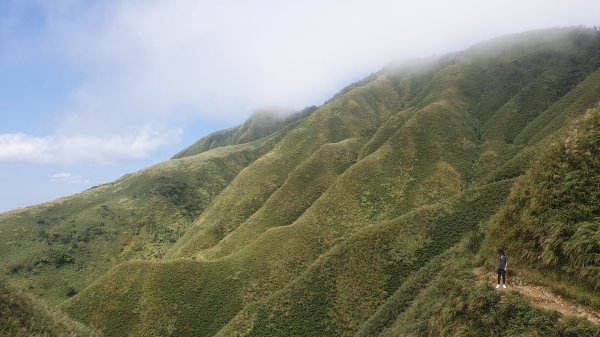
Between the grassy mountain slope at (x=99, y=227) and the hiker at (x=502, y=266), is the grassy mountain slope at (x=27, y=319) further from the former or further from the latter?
the grassy mountain slope at (x=99, y=227)

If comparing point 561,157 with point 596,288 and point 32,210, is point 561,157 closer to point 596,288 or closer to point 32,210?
point 596,288

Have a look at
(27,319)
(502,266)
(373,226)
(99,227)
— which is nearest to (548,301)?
(502,266)

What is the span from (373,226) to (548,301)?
47.8 meters

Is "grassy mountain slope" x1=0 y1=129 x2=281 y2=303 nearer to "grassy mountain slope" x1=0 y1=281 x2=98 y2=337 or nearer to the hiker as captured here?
"grassy mountain slope" x1=0 y1=281 x2=98 y2=337

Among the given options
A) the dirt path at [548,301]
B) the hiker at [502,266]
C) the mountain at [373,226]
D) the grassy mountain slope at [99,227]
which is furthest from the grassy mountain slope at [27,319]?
the grassy mountain slope at [99,227]

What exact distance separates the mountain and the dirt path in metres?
0.30

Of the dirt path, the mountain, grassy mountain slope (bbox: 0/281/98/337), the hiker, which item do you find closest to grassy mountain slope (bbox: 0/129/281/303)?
the mountain

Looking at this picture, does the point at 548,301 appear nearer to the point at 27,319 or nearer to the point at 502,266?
the point at 502,266

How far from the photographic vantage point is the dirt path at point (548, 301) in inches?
821

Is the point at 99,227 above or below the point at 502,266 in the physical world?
above

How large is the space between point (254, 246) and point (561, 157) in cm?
6966

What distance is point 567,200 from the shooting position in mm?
26812

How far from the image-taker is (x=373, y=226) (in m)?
70.6

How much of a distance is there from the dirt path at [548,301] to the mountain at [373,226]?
298 millimetres
